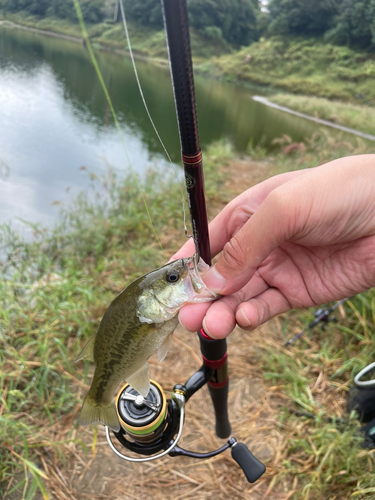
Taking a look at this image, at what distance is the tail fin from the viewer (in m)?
1.46

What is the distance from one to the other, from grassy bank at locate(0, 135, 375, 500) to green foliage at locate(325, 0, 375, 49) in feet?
44.5

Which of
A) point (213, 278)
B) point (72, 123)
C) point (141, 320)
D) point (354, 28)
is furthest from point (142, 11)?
point (354, 28)

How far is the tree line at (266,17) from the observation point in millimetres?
4781

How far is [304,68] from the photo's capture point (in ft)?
92.8

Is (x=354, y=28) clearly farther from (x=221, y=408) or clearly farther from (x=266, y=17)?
(x=221, y=408)

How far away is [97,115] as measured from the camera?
41.2ft

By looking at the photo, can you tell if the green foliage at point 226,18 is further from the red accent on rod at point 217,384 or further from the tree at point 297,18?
the red accent on rod at point 217,384

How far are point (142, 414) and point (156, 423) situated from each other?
0.26 feet

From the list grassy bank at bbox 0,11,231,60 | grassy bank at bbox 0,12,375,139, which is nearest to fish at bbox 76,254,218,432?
grassy bank at bbox 0,11,231,60

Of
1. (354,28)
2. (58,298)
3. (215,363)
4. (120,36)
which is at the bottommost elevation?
(58,298)

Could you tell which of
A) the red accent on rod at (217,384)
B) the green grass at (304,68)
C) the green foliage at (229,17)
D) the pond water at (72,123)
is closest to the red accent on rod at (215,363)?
the red accent on rod at (217,384)

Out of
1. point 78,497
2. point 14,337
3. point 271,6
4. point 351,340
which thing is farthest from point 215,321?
point 271,6

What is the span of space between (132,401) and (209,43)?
23528mm

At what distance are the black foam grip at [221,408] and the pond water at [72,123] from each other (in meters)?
3.45
